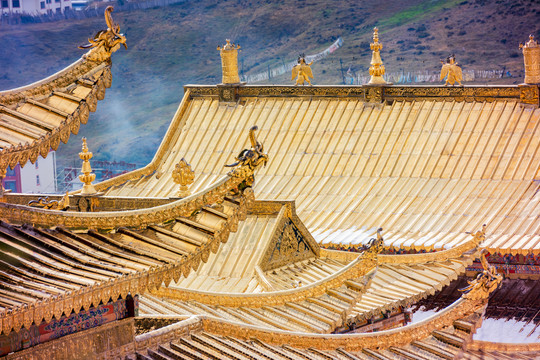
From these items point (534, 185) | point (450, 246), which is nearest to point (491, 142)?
point (534, 185)

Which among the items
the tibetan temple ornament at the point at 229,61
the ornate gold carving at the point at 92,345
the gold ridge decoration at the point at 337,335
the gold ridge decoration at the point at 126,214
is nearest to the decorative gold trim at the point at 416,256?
the gold ridge decoration at the point at 337,335

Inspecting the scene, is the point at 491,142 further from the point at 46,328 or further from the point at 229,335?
the point at 46,328

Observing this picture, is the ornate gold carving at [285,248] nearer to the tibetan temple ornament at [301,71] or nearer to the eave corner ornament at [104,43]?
the eave corner ornament at [104,43]

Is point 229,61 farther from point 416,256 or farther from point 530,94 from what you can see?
point 416,256

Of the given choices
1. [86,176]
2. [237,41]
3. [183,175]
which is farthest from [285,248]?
[237,41]

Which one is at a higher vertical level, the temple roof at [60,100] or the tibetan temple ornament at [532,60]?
the tibetan temple ornament at [532,60]

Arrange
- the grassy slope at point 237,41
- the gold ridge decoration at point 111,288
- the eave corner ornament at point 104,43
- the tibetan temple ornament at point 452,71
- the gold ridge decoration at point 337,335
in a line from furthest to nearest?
the grassy slope at point 237,41 → the tibetan temple ornament at point 452,71 → the gold ridge decoration at point 337,335 → the eave corner ornament at point 104,43 → the gold ridge decoration at point 111,288

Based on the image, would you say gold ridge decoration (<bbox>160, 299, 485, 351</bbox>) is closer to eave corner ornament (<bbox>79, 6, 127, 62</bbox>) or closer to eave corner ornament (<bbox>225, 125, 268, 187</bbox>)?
eave corner ornament (<bbox>225, 125, 268, 187</bbox>)
